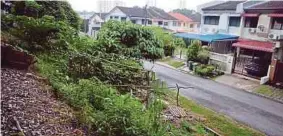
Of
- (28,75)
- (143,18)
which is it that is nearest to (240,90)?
(28,75)

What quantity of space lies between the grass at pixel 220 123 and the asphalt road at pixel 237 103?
0.65m

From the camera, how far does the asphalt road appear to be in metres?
11.3

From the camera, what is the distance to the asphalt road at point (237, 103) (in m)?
11.3

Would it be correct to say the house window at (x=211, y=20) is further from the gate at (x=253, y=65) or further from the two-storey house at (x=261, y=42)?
the gate at (x=253, y=65)

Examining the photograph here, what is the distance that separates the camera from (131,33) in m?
11.8

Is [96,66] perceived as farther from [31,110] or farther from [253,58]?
[253,58]

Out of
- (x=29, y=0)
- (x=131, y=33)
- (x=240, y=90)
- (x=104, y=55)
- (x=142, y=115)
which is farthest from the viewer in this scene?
(x=240, y=90)

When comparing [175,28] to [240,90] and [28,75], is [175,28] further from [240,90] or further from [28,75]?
[28,75]

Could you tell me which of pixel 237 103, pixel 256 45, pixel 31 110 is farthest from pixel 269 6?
pixel 31 110

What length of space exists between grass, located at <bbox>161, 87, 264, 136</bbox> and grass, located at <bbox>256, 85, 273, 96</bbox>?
19.1 feet

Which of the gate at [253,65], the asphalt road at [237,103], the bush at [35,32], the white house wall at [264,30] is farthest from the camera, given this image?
the white house wall at [264,30]

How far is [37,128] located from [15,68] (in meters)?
2.58

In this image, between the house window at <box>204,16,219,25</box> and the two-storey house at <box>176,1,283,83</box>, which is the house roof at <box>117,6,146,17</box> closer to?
the house window at <box>204,16,219,25</box>

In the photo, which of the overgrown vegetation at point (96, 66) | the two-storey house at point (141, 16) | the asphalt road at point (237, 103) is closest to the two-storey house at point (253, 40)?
the asphalt road at point (237, 103)
